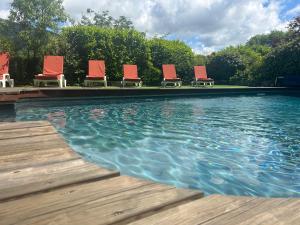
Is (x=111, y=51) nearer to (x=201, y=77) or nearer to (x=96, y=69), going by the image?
(x=96, y=69)

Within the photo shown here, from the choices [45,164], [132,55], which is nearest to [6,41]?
[132,55]

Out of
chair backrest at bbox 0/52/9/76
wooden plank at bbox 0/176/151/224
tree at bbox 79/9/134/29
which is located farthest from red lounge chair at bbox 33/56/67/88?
tree at bbox 79/9/134/29

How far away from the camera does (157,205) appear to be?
157 centimetres

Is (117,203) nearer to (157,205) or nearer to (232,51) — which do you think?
(157,205)

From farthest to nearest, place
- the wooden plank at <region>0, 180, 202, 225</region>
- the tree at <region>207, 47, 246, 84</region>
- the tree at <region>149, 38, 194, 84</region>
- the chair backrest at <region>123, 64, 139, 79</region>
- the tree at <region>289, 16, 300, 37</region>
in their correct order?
the tree at <region>207, 47, 246, 84</region>
the tree at <region>289, 16, 300, 37</region>
the tree at <region>149, 38, 194, 84</region>
the chair backrest at <region>123, 64, 139, 79</region>
the wooden plank at <region>0, 180, 202, 225</region>

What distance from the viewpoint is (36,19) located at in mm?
12969

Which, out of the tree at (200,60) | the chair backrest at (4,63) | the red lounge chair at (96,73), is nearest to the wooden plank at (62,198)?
the chair backrest at (4,63)

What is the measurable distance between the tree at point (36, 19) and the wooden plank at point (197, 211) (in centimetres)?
1252

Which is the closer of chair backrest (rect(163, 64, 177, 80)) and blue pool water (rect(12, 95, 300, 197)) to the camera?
blue pool water (rect(12, 95, 300, 197))

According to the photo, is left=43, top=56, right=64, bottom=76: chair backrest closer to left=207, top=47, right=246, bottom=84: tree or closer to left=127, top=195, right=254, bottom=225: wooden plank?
left=207, top=47, right=246, bottom=84: tree

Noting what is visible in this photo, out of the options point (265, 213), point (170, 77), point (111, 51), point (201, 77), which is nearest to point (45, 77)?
point (111, 51)

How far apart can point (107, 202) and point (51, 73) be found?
1102 cm

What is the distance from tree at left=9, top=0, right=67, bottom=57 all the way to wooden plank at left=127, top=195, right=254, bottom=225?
1252 cm

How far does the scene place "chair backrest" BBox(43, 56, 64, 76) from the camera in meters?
11.9
